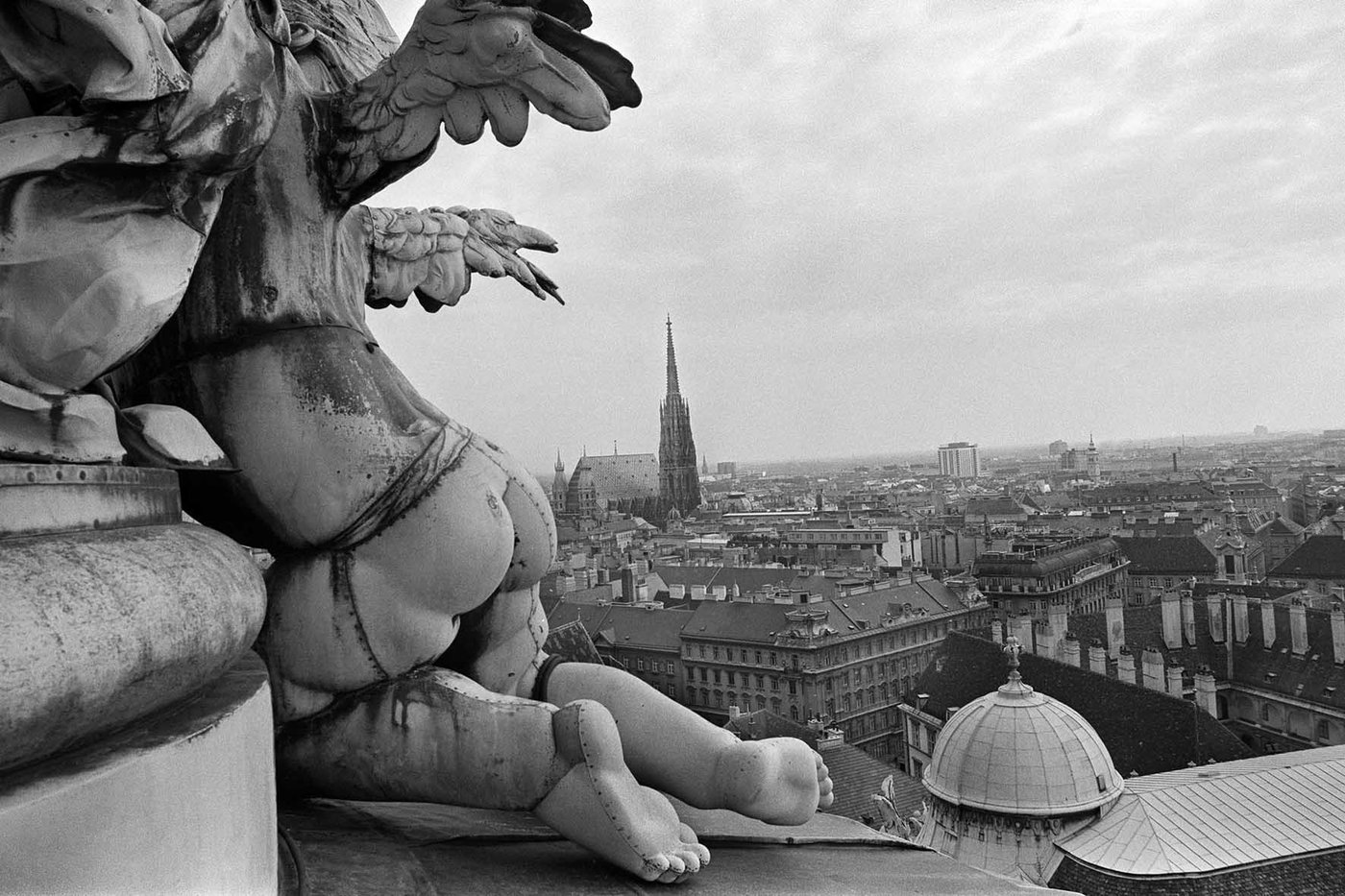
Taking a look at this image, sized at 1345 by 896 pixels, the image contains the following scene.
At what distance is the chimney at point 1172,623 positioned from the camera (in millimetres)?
46125

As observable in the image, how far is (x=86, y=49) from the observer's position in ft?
8.14

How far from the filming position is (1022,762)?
78.5 feet

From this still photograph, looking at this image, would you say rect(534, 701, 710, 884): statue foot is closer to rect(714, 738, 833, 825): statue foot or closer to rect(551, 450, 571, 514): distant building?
rect(714, 738, 833, 825): statue foot

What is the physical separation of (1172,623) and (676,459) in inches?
4095

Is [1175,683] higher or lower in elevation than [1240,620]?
lower

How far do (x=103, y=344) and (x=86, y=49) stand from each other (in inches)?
25.1

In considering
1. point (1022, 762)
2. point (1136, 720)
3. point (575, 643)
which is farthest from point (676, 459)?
point (575, 643)

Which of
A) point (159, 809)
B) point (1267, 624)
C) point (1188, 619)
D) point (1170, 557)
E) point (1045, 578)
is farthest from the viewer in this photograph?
point (1170, 557)

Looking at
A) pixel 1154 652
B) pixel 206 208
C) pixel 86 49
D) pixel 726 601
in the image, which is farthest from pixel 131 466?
pixel 726 601

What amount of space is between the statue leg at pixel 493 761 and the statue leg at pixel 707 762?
0.67 feet

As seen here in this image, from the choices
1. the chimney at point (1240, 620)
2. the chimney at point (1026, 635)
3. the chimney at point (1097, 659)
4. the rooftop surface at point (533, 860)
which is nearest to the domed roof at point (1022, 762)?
the chimney at point (1097, 659)

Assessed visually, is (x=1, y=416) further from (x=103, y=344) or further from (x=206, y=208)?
(x=206, y=208)

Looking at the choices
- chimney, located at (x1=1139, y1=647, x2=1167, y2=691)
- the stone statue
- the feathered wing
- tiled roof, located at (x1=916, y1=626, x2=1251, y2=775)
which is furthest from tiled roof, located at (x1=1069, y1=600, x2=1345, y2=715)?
the feathered wing

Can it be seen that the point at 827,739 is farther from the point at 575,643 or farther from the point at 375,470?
the point at 375,470
